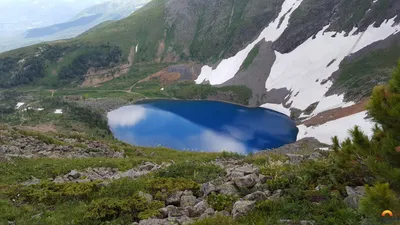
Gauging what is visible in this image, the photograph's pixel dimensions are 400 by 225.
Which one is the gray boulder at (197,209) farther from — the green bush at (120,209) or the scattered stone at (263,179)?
the scattered stone at (263,179)

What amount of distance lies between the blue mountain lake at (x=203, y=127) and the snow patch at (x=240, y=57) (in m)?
23.1

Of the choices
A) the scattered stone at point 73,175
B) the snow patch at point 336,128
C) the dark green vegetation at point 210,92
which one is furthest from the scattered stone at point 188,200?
the dark green vegetation at point 210,92

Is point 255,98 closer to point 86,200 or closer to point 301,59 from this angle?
point 301,59

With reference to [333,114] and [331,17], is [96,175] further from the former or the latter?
[331,17]

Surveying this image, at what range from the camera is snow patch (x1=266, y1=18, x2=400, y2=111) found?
10050 cm

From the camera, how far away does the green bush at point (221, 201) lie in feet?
34.8

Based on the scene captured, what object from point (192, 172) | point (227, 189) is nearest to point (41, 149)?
point (192, 172)

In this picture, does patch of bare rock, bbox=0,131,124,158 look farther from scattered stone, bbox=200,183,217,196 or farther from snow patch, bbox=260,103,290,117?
snow patch, bbox=260,103,290,117

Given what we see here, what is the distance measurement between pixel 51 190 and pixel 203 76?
468ft

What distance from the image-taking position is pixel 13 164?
66.7 feet

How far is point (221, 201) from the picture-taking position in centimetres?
1085

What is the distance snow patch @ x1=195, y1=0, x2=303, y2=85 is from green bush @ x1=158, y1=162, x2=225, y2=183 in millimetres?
123861

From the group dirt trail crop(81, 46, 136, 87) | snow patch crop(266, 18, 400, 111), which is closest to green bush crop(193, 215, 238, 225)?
snow patch crop(266, 18, 400, 111)

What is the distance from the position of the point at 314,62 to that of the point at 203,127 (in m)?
49.3
